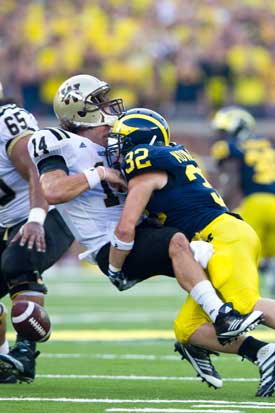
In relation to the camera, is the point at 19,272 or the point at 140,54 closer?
the point at 19,272

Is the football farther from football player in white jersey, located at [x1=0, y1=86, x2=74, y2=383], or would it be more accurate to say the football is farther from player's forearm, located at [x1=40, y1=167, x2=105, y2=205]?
player's forearm, located at [x1=40, y1=167, x2=105, y2=205]

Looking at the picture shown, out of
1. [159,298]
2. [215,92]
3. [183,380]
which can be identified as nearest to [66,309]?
[159,298]

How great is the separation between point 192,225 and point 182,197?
0.13 m

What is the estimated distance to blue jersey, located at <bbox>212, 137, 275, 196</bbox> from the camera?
11773 mm

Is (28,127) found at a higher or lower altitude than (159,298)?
higher

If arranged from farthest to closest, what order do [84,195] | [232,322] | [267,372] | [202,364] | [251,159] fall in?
1. [251,159]
2. [84,195]
3. [202,364]
4. [267,372]
5. [232,322]

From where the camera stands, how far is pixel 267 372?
5.75 m

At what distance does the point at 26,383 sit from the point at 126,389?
0.55 m

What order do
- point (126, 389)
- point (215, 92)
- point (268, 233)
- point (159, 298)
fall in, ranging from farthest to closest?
point (215, 92) → point (159, 298) → point (268, 233) → point (126, 389)

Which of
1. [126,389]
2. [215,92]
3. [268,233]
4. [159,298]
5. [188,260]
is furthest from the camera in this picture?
[215,92]

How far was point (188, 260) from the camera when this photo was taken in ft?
18.9

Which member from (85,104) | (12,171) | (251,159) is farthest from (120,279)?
(251,159)

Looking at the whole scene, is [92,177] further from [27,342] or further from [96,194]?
[27,342]

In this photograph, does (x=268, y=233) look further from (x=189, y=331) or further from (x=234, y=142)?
(x=189, y=331)
